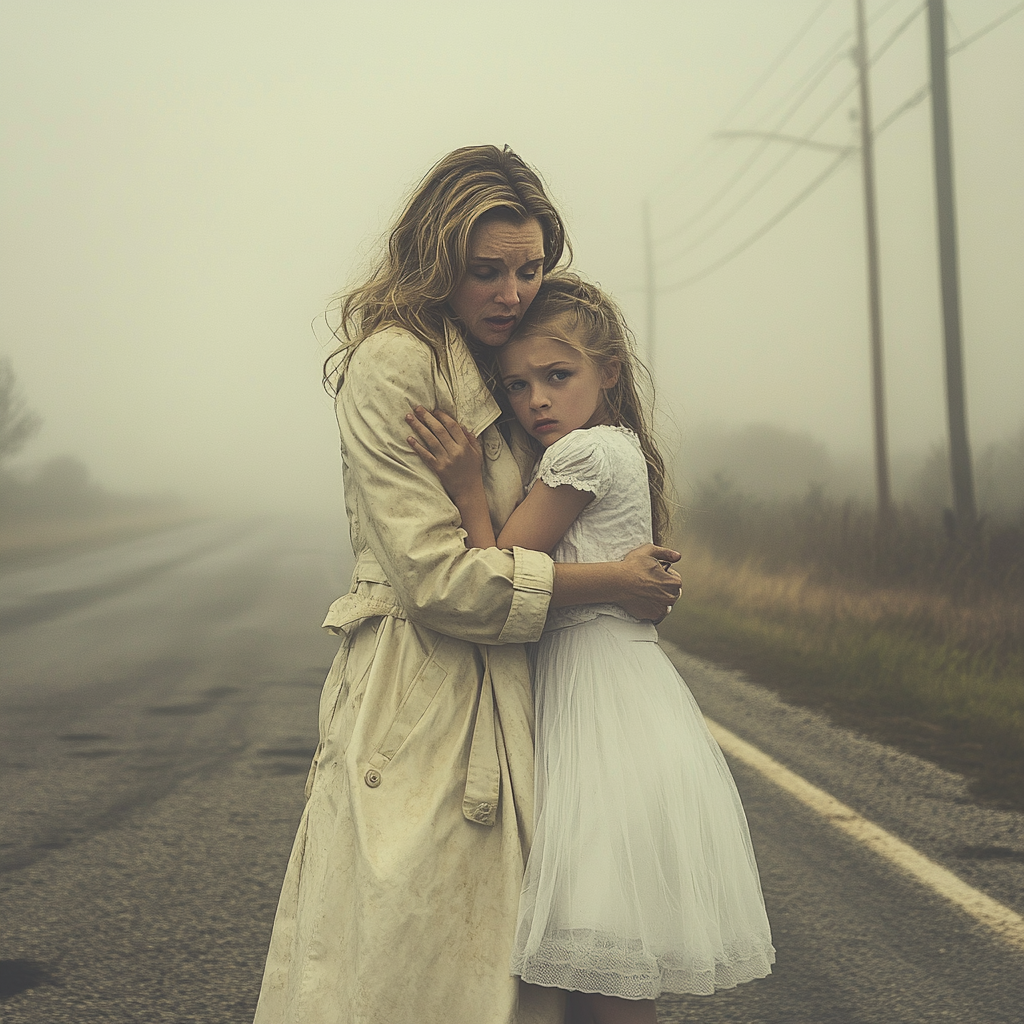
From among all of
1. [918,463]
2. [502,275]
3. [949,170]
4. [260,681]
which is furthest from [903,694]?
[918,463]

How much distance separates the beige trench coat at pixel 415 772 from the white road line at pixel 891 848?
7.10ft

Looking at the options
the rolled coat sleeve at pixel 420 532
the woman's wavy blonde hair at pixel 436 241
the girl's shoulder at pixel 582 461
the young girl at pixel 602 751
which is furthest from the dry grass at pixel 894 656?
the woman's wavy blonde hair at pixel 436 241

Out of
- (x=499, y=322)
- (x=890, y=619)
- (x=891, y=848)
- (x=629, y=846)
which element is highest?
(x=499, y=322)

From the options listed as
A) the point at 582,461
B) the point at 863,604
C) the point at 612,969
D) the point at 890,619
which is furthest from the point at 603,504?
the point at 863,604

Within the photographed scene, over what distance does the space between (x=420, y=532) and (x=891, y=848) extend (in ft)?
10.0

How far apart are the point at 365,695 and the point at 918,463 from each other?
1422cm

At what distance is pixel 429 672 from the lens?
6.79 feet

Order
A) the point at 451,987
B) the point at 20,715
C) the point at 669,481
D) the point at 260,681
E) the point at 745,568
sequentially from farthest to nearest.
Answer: the point at 745,568, the point at 260,681, the point at 20,715, the point at 669,481, the point at 451,987

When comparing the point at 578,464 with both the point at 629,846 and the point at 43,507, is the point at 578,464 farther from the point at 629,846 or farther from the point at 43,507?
the point at 43,507

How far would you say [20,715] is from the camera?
7270mm

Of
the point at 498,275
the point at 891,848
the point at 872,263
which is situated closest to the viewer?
the point at 498,275

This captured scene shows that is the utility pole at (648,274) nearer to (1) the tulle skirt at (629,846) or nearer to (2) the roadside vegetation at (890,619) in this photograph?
(2) the roadside vegetation at (890,619)

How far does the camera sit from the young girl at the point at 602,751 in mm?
1921

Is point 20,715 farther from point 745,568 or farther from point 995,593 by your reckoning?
point 745,568
